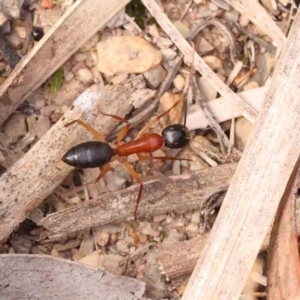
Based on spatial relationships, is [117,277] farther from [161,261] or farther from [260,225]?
[260,225]

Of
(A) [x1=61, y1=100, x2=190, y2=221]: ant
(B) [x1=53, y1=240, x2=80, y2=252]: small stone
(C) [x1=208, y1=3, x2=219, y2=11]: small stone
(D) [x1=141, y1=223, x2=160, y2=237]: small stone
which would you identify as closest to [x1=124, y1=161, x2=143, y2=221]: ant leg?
(A) [x1=61, y1=100, x2=190, y2=221]: ant

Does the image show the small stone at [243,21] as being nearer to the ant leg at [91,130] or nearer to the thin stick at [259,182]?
the thin stick at [259,182]

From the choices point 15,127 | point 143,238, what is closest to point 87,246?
point 143,238

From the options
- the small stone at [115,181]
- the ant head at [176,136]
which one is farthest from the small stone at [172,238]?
the ant head at [176,136]

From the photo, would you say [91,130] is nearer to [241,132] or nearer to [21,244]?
[21,244]

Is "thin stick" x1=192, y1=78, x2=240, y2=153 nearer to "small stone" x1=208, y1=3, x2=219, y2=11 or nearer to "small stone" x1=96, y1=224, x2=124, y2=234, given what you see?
"small stone" x1=208, y1=3, x2=219, y2=11

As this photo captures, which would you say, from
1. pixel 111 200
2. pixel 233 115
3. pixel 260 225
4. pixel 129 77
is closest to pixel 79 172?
pixel 111 200
